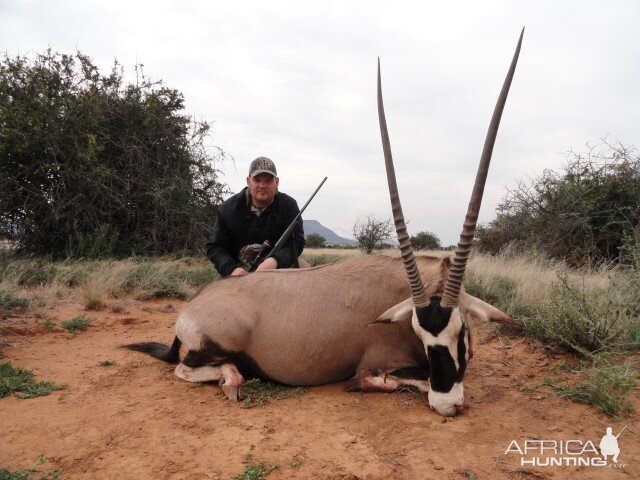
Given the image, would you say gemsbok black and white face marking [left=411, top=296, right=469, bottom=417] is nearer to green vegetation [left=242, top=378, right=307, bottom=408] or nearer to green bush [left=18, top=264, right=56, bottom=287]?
green vegetation [left=242, top=378, right=307, bottom=408]

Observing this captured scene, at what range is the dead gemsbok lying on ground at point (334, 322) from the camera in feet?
10.9

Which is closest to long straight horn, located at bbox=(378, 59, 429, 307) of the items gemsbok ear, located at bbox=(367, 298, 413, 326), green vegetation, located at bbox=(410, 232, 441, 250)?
gemsbok ear, located at bbox=(367, 298, 413, 326)

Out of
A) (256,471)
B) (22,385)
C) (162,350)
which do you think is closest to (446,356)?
(256,471)

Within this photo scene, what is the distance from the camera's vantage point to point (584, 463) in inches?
98.6

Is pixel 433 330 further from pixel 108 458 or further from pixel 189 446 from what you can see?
pixel 108 458

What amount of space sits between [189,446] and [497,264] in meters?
7.86

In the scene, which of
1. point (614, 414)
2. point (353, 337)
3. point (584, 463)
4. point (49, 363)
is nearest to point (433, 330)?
point (353, 337)

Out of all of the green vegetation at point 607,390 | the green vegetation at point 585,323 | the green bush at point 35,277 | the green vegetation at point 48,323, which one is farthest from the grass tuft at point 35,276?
the green vegetation at point 607,390

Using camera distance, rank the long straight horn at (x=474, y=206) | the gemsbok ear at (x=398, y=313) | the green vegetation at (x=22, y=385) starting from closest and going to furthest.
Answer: the long straight horn at (x=474, y=206), the gemsbok ear at (x=398, y=313), the green vegetation at (x=22, y=385)

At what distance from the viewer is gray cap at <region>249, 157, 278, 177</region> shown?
561 cm

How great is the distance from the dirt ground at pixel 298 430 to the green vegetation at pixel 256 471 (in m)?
0.04

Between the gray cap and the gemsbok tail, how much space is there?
230cm

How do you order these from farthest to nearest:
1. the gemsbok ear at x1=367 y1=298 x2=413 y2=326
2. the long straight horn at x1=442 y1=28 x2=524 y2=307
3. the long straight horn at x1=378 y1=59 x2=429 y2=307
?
the gemsbok ear at x1=367 y1=298 x2=413 y2=326, the long straight horn at x1=378 y1=59 x2=429 y2=307, the long straight horn at x1=442 y1=28 x2=524 y2=307

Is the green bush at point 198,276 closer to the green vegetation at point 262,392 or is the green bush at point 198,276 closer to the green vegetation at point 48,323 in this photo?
the green vegetation at point 48,323
